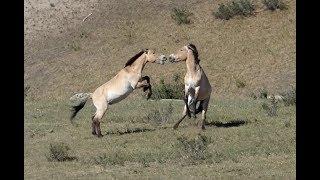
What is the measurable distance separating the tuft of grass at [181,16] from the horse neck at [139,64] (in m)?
24.0

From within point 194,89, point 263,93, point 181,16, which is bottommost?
point 181,16

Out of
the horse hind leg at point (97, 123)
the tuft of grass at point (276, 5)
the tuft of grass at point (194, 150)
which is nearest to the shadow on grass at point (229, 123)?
the horse hind leg at point (97, 123)

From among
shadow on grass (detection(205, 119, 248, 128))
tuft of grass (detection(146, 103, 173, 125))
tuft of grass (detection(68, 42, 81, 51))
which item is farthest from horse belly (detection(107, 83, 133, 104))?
tuft of grass (detection(68, 42, 81, 51))

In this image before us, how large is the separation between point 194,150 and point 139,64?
14.8 feet

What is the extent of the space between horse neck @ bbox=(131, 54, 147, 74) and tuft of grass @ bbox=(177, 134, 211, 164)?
298 centimetres

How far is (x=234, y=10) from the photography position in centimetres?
4325

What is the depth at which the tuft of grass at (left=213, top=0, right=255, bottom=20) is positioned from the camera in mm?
43031

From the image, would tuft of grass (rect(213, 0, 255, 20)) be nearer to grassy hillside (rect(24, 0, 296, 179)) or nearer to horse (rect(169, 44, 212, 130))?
grassy hillside (rect(24, 0, 296, 179))

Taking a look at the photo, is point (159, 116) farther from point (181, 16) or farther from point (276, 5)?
point (276, 5)

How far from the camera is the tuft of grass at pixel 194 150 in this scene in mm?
14859

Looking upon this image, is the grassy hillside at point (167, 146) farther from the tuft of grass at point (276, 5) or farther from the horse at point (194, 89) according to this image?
the tuft of grass at point (276, 5)

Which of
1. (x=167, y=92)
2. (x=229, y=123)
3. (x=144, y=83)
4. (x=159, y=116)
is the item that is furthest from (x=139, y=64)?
(x=167, y=92)

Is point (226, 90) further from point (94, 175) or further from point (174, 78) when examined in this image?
point (94, 175)
